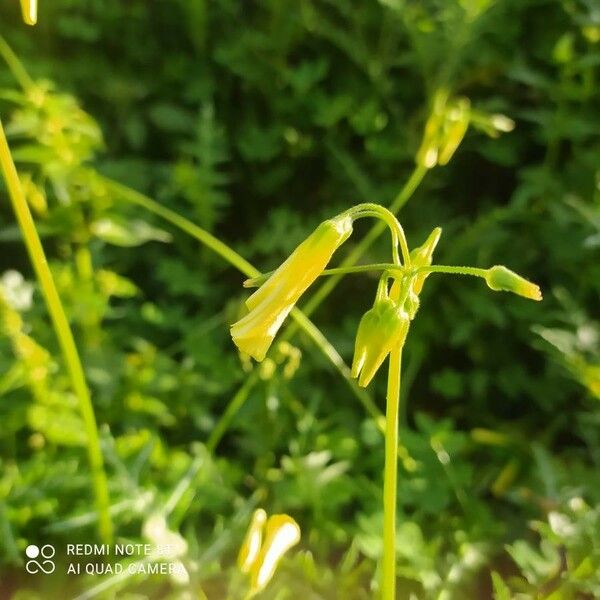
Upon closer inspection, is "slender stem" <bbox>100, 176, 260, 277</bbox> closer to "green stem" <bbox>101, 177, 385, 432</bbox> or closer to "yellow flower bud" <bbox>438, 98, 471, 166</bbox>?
"green stem" <bbox>101, 177, 385, 432</bbox>

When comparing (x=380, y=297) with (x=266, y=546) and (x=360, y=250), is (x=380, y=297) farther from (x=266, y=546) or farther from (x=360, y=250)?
(x=360, y=250)

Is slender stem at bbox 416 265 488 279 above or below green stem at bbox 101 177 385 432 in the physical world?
above

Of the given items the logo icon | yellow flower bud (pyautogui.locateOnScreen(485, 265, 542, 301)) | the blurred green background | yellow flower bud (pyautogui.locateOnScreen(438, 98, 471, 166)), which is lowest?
the logo icon

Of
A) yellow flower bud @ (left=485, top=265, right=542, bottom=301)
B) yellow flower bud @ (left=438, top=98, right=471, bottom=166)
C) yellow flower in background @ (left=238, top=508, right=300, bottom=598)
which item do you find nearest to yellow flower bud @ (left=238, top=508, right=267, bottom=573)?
yellow flower in background @ (left=238, top=508, right=300, bottom=598)

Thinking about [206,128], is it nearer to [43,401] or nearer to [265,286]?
[43,401]

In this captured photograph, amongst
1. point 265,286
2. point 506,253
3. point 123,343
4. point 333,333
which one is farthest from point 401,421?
point 265,286

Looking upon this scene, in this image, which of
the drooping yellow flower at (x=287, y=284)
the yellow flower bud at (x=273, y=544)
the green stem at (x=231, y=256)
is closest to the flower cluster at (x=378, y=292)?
the drooping yellow flower at (x=287, y=284)
